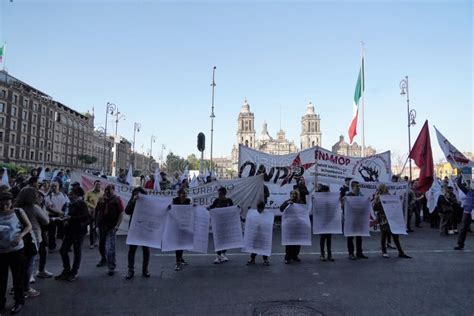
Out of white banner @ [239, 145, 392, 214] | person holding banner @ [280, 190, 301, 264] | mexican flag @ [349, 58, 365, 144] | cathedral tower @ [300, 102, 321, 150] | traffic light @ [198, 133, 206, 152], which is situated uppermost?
cathedral tower @ [300, 102, 321, 150]

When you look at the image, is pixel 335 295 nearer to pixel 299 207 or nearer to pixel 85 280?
pixel 299 207

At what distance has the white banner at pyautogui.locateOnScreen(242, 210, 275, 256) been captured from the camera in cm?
784

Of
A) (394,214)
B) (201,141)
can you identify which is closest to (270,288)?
(394,214)

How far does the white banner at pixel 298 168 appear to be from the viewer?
13328 millimetres

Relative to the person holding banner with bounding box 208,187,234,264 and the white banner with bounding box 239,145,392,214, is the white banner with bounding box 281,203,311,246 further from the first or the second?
the white banner with bounding box 239,145,392,214

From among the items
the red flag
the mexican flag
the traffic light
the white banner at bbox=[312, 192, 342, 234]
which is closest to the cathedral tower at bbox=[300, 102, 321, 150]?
the mexican flag

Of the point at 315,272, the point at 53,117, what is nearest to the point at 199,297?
the point at 315,272

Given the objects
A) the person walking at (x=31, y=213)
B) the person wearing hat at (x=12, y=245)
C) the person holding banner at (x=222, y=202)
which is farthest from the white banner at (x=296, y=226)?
the person wearing hat at (x=12, y=245)

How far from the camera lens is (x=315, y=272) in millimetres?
7086

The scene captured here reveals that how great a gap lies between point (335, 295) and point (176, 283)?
281cm

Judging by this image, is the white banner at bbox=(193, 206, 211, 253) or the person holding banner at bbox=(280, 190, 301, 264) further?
the person holding banner at bbox=(280, 190, 301, 264)

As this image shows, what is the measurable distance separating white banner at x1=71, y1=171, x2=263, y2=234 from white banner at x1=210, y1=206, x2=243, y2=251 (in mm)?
3733

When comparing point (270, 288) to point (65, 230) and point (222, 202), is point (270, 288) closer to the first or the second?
point (222, 202)

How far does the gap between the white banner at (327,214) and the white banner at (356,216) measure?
0.23 m
